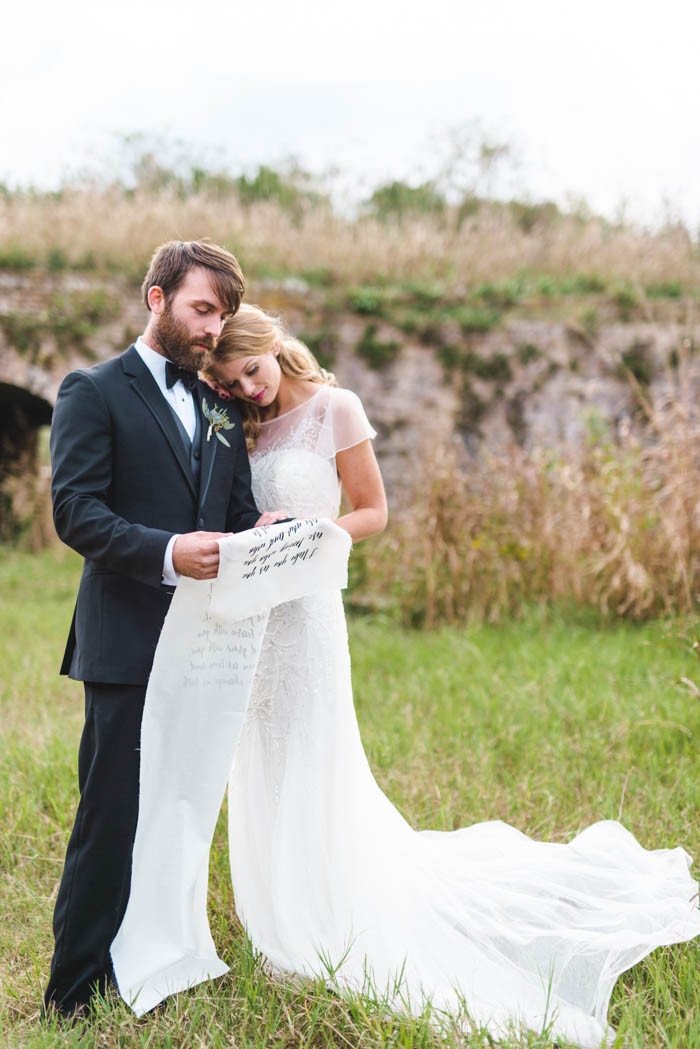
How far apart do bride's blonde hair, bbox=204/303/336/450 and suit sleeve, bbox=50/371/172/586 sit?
0.52 metres

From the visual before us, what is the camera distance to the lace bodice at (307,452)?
3090 millimetres

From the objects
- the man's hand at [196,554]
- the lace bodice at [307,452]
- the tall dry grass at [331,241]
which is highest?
the tall dry grass at [331,241]

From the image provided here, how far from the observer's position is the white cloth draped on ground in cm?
256

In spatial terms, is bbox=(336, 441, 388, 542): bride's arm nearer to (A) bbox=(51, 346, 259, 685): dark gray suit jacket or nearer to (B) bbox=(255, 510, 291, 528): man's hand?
(B) bbox=(255, 510, 291, 528): man's hand

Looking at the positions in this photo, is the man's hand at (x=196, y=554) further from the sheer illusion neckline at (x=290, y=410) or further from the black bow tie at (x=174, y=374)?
the sheer illusion neckline at (x=290, y=410)

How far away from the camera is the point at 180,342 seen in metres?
2.63

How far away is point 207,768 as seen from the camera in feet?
8.79

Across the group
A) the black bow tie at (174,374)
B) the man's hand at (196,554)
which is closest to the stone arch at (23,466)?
the black bow tie at (174,374)

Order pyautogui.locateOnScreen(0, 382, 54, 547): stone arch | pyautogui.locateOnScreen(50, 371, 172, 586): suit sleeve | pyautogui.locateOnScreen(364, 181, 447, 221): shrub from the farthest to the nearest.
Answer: pyautogui.locateOnScreen(364, 181, 447, 221): shrub < pyautogui.locateOnScreen(0, 382, 54, 547): stone arch < pyautogui.locateOnScreen(50, 371, 172, 586): suit sleeve

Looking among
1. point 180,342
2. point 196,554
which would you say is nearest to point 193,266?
point 180,342

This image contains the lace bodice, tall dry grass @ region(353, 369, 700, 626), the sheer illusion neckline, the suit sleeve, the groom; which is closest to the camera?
the suit sleeve

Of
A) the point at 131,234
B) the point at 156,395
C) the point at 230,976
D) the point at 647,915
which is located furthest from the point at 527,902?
the point at 131,234

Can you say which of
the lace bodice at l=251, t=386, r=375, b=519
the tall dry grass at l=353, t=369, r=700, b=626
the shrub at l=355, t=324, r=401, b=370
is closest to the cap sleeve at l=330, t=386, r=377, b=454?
the lace bodice at l=251, t=386, r=375, b=519

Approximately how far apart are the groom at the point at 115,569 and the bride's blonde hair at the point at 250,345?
0.23m
